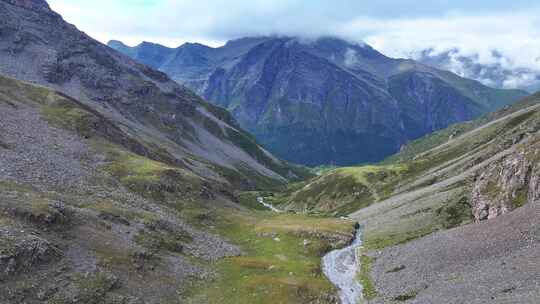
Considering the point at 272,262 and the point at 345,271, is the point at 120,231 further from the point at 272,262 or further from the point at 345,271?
the point at 345,271

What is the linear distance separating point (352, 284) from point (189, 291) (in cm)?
3433

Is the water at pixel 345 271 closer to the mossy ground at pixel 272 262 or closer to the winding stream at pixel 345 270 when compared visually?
the winding stream at pixel 345 270

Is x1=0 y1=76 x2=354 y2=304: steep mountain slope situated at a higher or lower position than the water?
higher

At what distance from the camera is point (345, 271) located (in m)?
114

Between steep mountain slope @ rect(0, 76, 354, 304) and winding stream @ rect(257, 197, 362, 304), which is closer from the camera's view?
steep mountain slope @ rect(0, 76, 354, 304)

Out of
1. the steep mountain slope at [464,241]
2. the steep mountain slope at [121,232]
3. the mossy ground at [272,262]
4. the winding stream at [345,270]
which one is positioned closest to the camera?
the steep mountain slope at [121,232]

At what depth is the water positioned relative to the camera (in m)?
95.1

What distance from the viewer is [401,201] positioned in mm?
179750

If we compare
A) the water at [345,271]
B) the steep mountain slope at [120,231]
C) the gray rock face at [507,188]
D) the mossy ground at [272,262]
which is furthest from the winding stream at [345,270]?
the gray rock face at [507,188]

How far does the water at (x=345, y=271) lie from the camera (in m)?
95.1

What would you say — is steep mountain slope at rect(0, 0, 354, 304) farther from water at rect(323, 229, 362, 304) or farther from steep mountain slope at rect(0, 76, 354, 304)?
water at rect(323, 229, 362, 304)

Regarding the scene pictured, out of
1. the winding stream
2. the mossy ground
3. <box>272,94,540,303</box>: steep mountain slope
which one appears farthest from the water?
<box>272,94,540,303</box>: steep mountain slope

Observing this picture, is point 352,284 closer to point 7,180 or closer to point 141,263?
point 141,263

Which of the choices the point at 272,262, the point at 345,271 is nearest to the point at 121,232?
the point at 272,262
